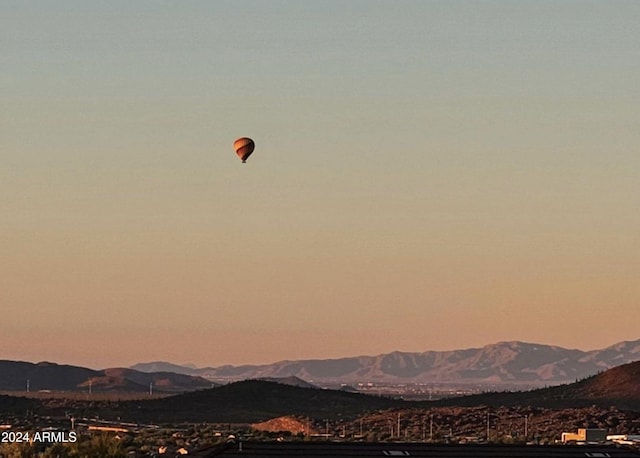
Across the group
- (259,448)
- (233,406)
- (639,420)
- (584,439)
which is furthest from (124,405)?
(259,448)

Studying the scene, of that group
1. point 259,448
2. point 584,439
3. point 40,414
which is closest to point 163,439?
point 584,439

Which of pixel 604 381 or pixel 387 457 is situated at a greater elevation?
pixel 604 381

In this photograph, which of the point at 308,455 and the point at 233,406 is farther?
the point at 233,406

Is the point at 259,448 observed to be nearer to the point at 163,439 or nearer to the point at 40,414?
the point at 163,439

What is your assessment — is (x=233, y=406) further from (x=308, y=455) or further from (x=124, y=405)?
(x=308, y=455)

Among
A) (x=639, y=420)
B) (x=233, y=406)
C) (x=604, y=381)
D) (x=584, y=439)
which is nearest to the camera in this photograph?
(x=584, y=439)

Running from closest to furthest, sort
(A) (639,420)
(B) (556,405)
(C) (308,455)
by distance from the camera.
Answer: (C) (308,455), (A) (639,420), (B) (556,405)
